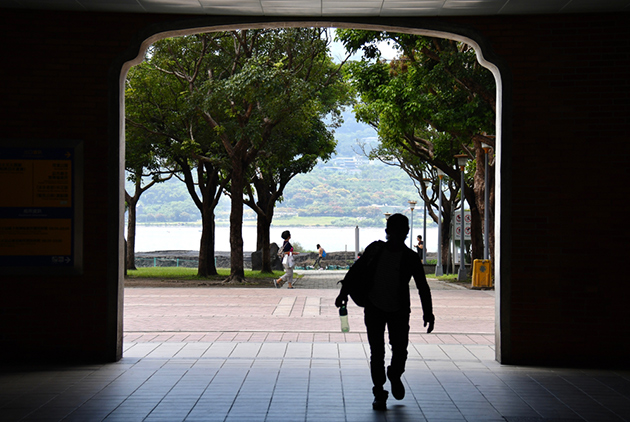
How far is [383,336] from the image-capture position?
552 cm

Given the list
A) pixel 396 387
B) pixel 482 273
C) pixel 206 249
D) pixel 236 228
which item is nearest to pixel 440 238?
pixel 482 273

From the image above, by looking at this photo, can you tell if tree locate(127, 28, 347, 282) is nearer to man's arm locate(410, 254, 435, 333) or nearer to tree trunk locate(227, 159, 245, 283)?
tree trunk locate(227, 159, 245, 283)

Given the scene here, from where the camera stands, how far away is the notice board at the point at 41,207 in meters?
7.14

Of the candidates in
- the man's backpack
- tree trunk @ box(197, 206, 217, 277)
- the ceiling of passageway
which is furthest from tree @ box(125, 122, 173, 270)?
the man's backpack

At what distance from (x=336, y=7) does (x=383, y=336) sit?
3.77 meters

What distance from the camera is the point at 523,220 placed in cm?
734

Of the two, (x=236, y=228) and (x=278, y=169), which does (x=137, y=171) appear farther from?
(x=236, y=228)

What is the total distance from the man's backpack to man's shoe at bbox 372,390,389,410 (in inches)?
30.8

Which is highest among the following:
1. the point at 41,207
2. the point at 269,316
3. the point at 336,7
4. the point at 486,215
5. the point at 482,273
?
the point at 336,7

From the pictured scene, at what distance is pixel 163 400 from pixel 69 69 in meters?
4.00

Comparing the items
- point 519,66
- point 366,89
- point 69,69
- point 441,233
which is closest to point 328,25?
point 519,66

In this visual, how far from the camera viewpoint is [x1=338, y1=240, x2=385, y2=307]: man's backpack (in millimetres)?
5562

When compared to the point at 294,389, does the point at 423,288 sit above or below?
above

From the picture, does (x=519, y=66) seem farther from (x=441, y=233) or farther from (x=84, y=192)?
(x=441, y=233)
